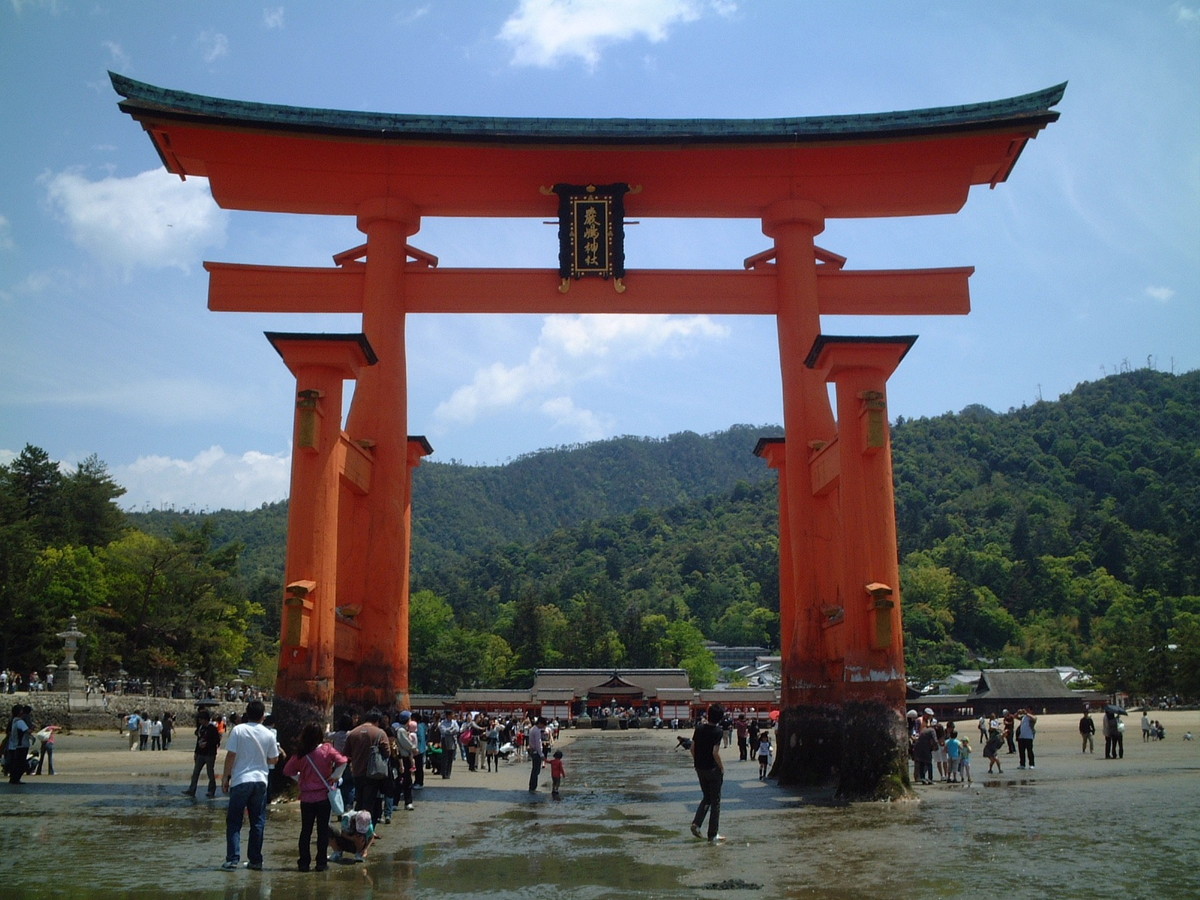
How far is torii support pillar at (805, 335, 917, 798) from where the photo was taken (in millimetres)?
15070

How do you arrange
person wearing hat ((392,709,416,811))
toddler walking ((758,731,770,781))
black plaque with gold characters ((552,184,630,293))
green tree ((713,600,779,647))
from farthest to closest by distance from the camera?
green tree ((713,600,779,647)), toddler walking ((758,731,770,781)), black plaque with gold characters ((552,184,630,293)), person wearing hat ((392,709,416,811))

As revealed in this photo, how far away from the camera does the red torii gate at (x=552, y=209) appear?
1802 cm

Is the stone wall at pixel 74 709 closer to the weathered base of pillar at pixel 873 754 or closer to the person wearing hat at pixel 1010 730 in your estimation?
the person wearing hat at pixel 1010 730

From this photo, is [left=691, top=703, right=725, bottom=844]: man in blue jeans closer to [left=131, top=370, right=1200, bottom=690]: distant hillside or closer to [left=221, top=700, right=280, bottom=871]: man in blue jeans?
[left=221, top=700, right=280, bottom=871]: man in blue jeans

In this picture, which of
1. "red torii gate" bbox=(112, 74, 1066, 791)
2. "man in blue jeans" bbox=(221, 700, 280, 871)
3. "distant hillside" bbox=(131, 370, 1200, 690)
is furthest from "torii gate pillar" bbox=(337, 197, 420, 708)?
"distant hillside" bbox=(131, 370, 1200, 690)

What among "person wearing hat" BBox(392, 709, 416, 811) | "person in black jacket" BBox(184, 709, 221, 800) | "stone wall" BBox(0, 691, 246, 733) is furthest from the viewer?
"stone wall" BBox(0, 691, 246, 733)

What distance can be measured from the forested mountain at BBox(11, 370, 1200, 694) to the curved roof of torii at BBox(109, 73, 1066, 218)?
48958 mm

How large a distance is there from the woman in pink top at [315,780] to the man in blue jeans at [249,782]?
0.24 metres

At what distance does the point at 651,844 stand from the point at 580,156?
12.2 metres

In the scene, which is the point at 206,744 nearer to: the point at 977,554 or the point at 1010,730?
the point at 1010,730

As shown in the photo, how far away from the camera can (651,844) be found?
1080 cm

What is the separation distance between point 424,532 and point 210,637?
467 ft

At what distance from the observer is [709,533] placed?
535 ft

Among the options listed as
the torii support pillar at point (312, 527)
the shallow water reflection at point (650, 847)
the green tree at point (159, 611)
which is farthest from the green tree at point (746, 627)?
the torii support pillar at point (312, 527)
